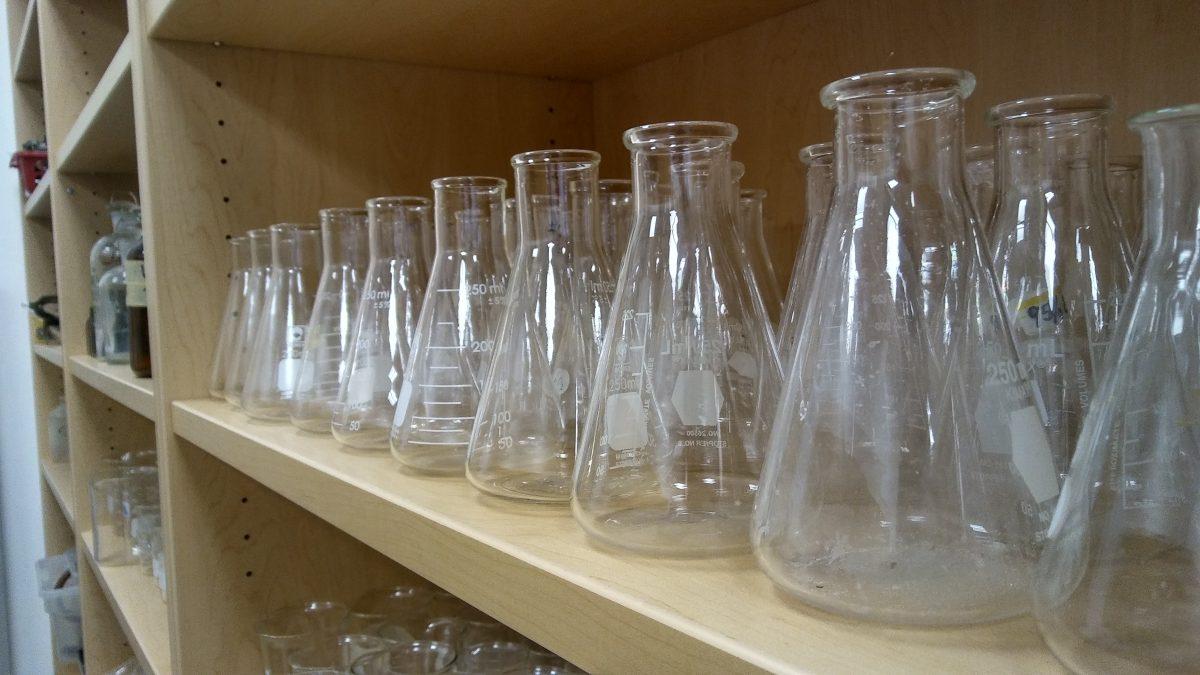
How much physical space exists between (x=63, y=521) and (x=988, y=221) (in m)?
3.26

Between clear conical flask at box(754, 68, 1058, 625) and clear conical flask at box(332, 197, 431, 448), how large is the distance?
518 mm

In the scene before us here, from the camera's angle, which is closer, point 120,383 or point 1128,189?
point 1128,189

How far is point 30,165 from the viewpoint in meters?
2.54

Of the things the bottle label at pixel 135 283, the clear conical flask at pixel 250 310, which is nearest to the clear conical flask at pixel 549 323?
the clear conical flask at pixel 250 310

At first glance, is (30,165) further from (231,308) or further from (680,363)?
(680,363)

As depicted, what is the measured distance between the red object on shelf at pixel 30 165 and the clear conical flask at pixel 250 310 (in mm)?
1819

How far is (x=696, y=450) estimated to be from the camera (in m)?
0.49

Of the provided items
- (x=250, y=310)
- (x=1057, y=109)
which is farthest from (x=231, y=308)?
(x=1057, y=109)

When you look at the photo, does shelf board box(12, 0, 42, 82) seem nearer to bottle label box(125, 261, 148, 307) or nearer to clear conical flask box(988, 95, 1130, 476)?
bottle label box(125, 261, 148, 307)

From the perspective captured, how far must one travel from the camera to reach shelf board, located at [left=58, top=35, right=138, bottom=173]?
1229 millimetres

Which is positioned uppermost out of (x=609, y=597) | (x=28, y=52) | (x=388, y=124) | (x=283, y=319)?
(x=28, y=52)

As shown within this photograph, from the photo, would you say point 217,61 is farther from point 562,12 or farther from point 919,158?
point 919,158

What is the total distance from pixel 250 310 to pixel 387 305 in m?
0.38

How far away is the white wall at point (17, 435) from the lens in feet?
10.5
